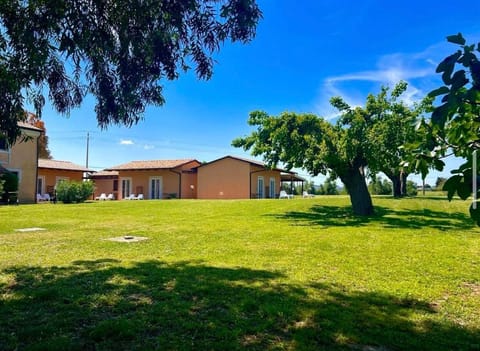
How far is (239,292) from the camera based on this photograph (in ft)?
16.4

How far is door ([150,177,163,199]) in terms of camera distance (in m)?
34.4

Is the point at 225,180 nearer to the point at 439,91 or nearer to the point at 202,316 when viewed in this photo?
the point at 202,316

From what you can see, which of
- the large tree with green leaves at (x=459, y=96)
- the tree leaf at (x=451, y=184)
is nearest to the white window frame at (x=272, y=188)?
the large tree with green leaves at (x=459, y=96)

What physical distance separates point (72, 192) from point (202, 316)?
23.8 metres

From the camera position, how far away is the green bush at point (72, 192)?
80.0 feet

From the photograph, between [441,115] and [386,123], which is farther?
[386,123]

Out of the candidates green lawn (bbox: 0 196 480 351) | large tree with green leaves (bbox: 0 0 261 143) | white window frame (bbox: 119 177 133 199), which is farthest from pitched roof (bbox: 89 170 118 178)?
large tree with green leaves (bbox: 0 0 261 143)

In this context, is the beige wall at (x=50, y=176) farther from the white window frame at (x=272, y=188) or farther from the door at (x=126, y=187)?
the white window frame at (x=272, y=188)

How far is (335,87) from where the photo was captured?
58.6 ft

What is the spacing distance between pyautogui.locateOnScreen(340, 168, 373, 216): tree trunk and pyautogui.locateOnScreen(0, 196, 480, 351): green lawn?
6366 millimetres

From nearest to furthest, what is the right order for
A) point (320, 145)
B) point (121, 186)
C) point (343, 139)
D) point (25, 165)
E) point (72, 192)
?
point (343, 139) → point (320, 145) → point (72, 192) → point (25, 165) → point (121, 186)

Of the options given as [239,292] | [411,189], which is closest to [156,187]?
[239,292]

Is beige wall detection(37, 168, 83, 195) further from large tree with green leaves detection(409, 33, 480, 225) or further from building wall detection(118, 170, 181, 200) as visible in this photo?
large tree with green leaves detection(409, 33, 480, 225)

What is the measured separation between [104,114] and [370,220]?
1333cm
